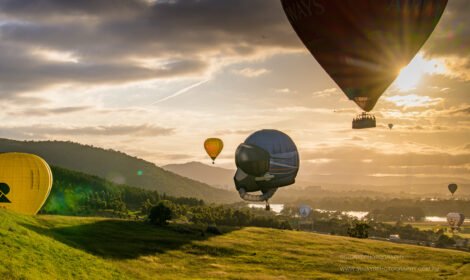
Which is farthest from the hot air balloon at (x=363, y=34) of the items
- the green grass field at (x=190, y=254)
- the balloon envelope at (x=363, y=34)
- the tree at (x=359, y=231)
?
the tree at (x=359, y=231)

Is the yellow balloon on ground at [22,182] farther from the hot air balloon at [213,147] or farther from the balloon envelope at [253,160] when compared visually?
the hot air balloon at [213,147]

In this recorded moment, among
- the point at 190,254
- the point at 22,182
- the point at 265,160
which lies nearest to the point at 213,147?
the point at 265,160

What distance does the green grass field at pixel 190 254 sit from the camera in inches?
1639

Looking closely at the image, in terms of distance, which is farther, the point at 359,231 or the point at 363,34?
the point at 359,231

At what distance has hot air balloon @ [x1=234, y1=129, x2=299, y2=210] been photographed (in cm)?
9038

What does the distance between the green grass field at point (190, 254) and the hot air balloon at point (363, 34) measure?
82.4ft

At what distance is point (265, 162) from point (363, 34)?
49.5 m

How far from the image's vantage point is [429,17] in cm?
4341

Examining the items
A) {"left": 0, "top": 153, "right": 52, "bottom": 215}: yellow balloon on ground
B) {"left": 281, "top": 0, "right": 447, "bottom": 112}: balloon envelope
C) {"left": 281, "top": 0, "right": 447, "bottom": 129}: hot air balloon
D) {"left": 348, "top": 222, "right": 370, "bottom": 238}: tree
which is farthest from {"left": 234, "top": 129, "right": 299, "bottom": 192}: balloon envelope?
{"left": 281, "top": 0, "right": 447, "bottom": 112}: balloon envelope

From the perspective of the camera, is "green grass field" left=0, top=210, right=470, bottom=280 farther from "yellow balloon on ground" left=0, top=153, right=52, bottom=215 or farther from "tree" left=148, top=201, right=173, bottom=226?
"tree" left=148, top=201, right=173, bottom=226

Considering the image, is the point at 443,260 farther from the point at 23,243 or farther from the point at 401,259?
the point at 23,243

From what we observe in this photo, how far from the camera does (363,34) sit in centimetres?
4250

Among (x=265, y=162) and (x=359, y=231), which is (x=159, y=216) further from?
(x=359, y=231)

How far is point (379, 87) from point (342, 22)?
10.1 metres
